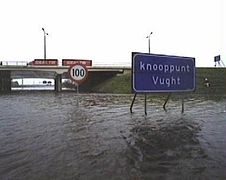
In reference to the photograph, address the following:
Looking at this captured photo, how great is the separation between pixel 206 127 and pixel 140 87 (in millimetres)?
3970

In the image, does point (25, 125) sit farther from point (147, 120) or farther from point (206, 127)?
point (206, 127)

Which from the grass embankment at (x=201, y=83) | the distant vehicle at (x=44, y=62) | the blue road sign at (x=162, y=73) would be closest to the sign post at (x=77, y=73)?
the blue road sign at (x=162, y=73)

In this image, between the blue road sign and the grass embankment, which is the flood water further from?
the grass embankment

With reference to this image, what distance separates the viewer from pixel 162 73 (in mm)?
16172

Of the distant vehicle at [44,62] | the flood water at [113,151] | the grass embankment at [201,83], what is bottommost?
the flood water at [113,151]

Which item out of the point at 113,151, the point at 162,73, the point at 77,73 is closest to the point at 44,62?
the point at 77,73

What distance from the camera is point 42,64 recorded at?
7900cm

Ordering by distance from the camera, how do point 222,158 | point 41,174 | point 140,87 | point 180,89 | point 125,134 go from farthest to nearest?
point 180,89 → point 140,87 → point 125,134 → point 222,158 → point 41,174

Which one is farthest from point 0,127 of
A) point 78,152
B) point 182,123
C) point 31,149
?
point 182,123

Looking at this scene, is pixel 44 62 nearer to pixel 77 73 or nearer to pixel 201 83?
pixel 201 83

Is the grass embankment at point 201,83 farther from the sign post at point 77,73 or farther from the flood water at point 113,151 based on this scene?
the flood water at point 113,151

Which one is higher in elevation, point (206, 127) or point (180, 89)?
point (180, 89)

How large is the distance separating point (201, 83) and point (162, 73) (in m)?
49.4

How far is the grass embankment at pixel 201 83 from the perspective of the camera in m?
57.7
